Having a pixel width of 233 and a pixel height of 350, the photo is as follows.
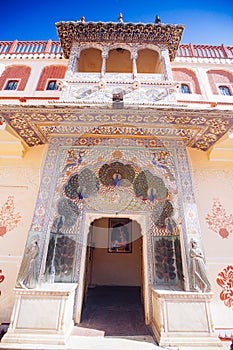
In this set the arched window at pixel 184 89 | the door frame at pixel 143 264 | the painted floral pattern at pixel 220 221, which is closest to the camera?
the door frame at pixel 143 264

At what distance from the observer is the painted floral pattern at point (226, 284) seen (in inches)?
141

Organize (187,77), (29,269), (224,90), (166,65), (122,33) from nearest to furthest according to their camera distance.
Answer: (29,269), (166,65), (122,33), (224,90), (187,77)

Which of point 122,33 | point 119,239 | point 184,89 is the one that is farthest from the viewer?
point 119,239

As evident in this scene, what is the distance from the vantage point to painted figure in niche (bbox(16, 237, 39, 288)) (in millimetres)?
3045

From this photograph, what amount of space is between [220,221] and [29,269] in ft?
12.9

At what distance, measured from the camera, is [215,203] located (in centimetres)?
430

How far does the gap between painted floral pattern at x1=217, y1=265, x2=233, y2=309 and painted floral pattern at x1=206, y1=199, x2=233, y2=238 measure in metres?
0.69

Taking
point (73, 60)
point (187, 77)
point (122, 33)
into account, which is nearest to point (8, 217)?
point (73, 60)

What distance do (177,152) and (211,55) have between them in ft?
18.5

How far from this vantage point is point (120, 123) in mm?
3990

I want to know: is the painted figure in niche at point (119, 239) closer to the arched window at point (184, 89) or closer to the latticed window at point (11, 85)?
the arched window at point (184, 89)

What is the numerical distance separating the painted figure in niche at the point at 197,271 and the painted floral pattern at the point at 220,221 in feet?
3.42

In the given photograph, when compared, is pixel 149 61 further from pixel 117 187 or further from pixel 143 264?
pixel 143 264

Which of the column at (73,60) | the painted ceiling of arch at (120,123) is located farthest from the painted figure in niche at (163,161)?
the column at (73,60)
